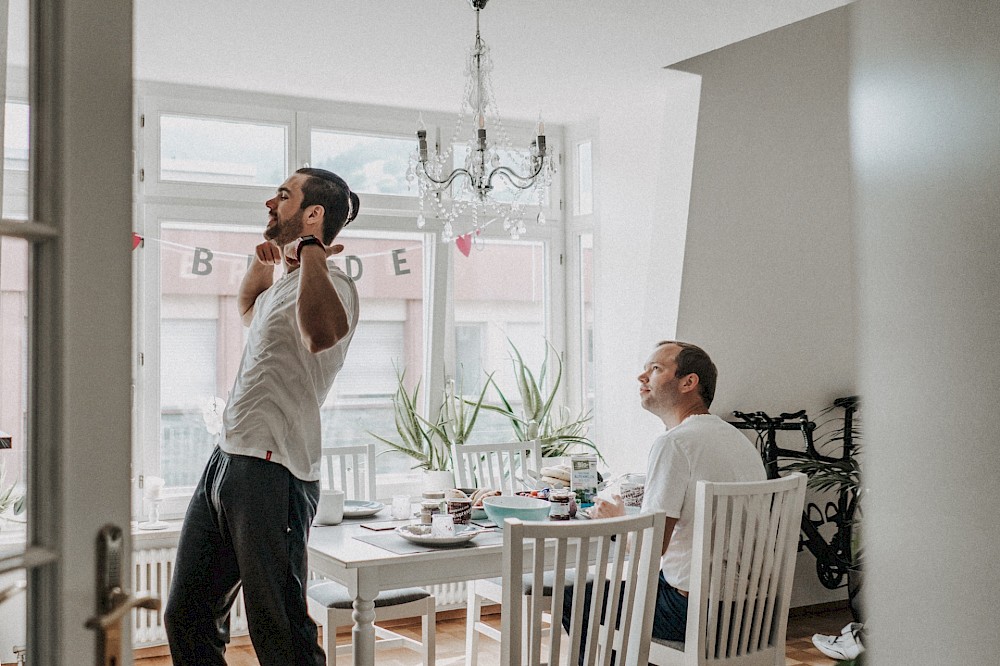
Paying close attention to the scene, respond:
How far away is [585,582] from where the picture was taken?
2084 millimetres

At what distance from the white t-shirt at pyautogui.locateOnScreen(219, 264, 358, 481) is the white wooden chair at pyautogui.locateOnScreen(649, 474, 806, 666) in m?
0.98

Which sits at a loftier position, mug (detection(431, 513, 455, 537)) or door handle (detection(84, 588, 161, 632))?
door handle (detection(84, 588, 161, 632))

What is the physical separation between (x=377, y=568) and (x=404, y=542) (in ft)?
0.70

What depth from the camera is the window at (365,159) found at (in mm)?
4707

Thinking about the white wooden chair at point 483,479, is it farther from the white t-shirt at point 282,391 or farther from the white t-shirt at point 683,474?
the white t-shirt at point 282,391

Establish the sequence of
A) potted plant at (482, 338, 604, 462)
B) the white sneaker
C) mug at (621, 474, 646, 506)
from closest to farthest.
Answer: mug at (621, 474, 646, 506) < the white sneaker < potted plant at (482, 338, 604, 462)

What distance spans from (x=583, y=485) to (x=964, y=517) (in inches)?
102

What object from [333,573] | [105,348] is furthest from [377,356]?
[105,348]

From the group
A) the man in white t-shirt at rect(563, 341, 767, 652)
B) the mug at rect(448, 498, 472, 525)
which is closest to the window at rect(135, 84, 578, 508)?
the mug at rect(448, 498, 472, 525)

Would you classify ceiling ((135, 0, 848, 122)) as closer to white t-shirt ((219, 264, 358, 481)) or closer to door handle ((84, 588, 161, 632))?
white t-shirt ((219, 264, 358, 481))

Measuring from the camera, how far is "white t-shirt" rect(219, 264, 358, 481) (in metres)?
2.29

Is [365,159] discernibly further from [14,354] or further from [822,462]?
[14,354]

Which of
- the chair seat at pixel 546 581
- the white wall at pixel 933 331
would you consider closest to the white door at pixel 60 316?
the white wall at pixel 933 331

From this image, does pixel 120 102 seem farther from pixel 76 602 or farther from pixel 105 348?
pixel 76 602
